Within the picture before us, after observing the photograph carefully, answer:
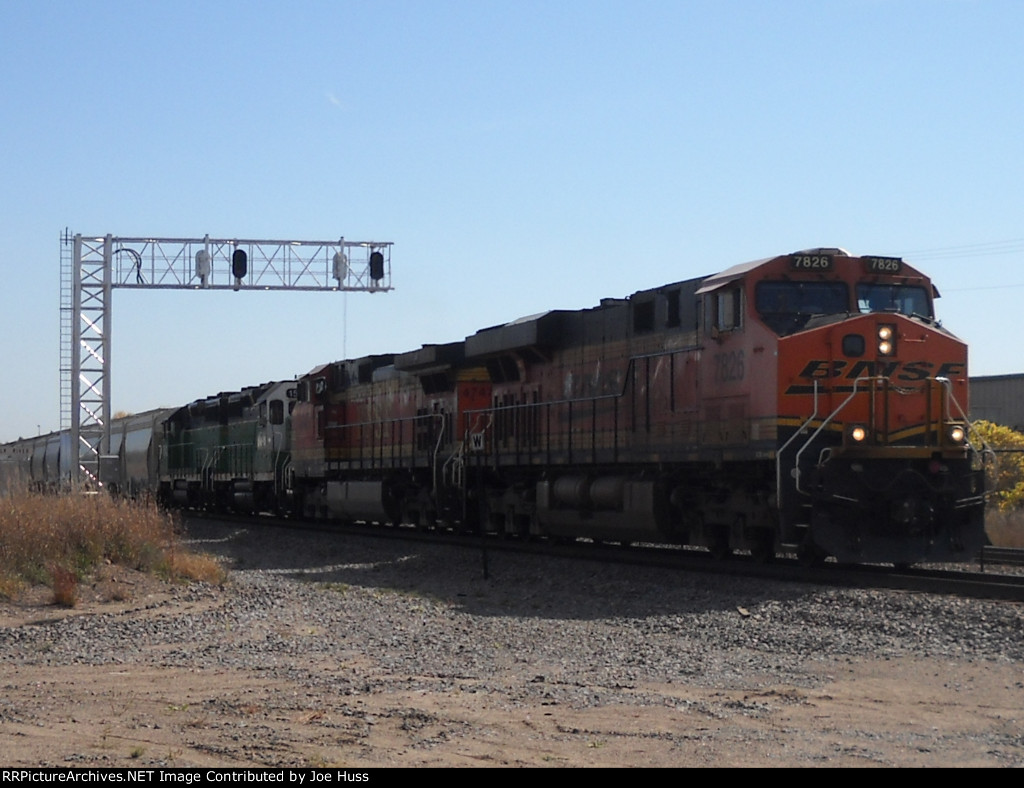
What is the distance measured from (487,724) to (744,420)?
7.89 metres

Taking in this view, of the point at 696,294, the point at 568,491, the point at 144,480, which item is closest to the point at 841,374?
the point at 696,294

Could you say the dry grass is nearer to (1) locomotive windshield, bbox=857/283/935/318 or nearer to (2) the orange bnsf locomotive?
(2) the orange bnsf locomotive

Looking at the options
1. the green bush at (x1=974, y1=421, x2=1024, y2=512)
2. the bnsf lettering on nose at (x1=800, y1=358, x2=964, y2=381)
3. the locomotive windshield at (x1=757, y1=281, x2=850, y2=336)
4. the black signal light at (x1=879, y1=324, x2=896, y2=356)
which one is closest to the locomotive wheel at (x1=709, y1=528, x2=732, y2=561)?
the bnsf lettering on nose at (x1=800, y1=358, x2=964, y2=381)

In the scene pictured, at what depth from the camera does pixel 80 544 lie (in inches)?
555

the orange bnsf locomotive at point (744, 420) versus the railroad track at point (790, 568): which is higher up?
the orange bnsf locomotive at point (744, 420)

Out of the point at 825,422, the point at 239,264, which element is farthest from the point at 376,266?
the point at 825,422

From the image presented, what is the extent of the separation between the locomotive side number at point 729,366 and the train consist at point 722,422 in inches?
1.0

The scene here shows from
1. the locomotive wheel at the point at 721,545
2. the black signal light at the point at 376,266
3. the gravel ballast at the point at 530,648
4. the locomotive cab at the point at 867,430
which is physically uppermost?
the black signal light at the point at 376,266

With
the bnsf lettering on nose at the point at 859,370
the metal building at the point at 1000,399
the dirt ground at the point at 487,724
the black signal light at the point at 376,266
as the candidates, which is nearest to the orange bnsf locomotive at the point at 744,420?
the bnsf lettering on nose at the point at 859,370

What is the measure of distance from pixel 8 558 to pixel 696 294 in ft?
27.6

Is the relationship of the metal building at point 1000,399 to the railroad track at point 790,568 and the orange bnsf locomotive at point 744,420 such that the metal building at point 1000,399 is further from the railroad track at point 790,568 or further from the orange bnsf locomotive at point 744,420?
the orange bnsf locomotive at point 744,420

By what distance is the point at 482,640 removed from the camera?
10461 mm

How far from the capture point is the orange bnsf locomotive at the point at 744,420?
1332cm
